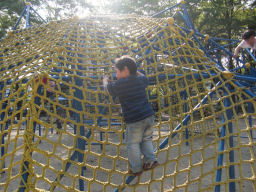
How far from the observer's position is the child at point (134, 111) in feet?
4.77

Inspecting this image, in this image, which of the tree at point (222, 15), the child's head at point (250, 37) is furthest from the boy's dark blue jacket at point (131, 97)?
the tree at point (222, 15)

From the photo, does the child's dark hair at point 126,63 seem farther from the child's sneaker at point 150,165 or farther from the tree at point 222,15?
the tree at point 222,15

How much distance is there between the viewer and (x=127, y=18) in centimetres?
241

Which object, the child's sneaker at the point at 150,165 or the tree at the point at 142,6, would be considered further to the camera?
the tree at the point at 142,6

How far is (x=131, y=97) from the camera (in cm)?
148

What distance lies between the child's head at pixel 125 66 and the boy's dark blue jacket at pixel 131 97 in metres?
0.04

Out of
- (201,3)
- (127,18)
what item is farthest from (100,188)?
(201,3)

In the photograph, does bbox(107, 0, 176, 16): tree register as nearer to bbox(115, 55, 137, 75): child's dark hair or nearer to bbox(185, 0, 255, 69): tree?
bbox(185, 0, 255, 69): tree

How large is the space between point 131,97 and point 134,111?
0.33 ft

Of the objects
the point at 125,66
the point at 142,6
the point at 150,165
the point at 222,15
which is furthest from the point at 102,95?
the point at 142,6

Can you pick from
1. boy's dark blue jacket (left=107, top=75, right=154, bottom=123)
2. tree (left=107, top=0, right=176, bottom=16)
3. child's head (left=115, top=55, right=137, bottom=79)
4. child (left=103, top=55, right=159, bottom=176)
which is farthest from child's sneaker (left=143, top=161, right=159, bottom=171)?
tree (left=107, top=0, right=176, bottom=16)

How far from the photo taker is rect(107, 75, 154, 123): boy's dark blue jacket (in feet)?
4.79

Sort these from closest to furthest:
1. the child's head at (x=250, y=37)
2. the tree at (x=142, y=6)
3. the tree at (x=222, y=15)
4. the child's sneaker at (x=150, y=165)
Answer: the child's sneaker at (x=150, y=165), the child's head at (x=250, y=37), the tree at (x=222, y=15), the tree at (x=142, y=6)

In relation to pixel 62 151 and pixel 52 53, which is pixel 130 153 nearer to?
pixel 52 53
